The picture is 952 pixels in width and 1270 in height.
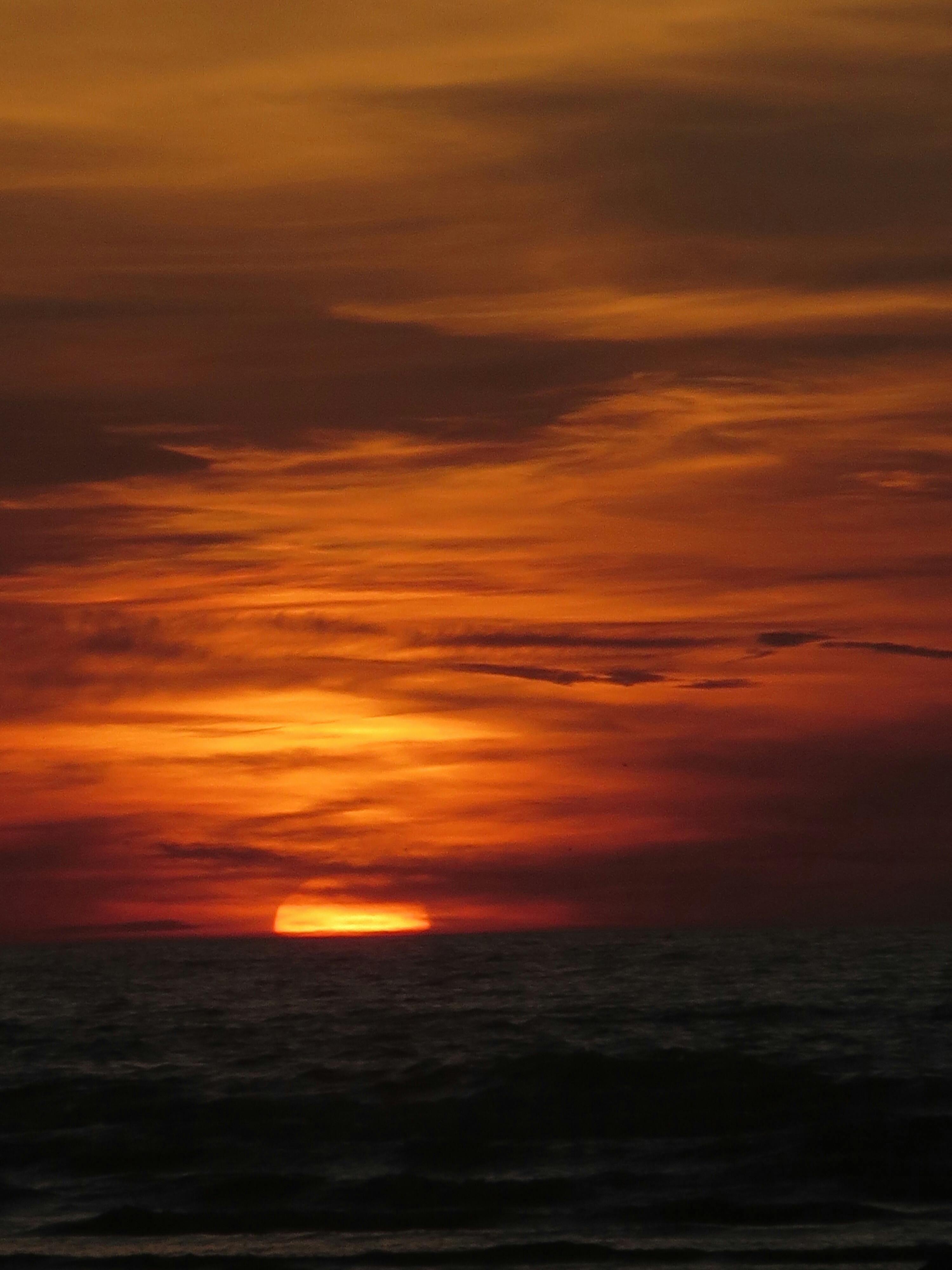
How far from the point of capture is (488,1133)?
24.4 m

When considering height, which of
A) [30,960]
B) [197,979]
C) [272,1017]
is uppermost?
[272,1017]

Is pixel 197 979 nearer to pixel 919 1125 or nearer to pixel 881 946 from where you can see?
pixel 881 946

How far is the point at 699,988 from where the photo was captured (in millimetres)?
47406

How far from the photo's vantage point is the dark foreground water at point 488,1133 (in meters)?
18.1

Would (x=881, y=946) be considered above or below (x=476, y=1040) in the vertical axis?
below

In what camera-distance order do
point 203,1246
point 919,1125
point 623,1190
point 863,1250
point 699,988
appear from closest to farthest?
point 863,1250 < point 203,1246 < point 623,1190 < point 919,1125 < point 699,988

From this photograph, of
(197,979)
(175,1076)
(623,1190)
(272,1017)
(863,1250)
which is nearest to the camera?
(863,1250)

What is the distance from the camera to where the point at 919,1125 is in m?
23.4

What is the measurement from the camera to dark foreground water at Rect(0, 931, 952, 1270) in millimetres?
18109

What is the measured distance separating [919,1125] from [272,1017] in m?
21.5

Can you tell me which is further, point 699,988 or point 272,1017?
point 699,988

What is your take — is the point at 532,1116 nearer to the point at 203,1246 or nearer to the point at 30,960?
the point at 203,1246

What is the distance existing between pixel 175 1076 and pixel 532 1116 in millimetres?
7506

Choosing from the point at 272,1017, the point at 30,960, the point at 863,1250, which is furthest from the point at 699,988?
the point at 30,960
